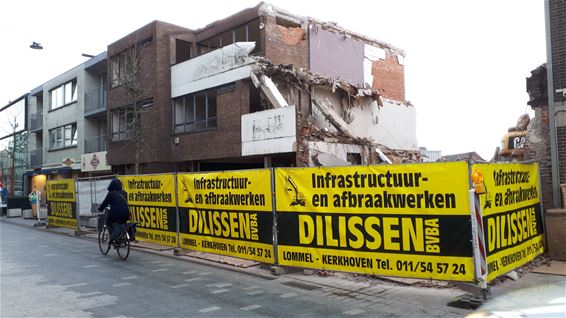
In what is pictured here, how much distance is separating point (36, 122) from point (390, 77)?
30398mm

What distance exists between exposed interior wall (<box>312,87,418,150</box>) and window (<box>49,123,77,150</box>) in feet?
67.1

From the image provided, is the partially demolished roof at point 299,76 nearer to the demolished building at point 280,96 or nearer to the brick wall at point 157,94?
the demolished building at point 280,96

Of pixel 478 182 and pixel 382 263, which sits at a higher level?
pixel 478 182

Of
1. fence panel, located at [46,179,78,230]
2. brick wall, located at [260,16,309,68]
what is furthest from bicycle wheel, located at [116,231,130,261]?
brick wall, located at [260,16,309,68]

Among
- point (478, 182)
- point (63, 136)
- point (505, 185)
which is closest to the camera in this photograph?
point (478, 182)

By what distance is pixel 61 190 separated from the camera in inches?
667

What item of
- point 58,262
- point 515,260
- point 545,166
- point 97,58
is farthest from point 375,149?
point 97,58

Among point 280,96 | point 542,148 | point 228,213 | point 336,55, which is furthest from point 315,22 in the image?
point 228,213

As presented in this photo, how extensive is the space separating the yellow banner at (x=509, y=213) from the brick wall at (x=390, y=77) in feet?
51.0

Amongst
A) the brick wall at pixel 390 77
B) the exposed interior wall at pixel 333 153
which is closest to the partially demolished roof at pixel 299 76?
the exposed interior wall at pixel 333 153

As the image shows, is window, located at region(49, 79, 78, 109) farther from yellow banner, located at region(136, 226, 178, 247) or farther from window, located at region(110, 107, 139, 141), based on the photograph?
yellow banner, located at region(136, 226, 178, 247)

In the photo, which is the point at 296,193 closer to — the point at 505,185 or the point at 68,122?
the point at 505,185

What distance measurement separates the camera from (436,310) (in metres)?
5.86

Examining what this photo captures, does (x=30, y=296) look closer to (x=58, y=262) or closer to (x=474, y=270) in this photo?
(x=58, y=262)
